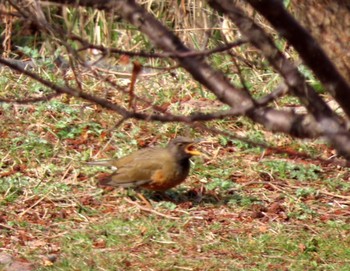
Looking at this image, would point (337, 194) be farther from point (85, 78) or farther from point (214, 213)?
point (85, 78)

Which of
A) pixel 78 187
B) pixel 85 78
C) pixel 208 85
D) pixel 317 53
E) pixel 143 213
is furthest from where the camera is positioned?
pixel 85 78

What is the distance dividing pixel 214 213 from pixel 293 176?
2.98 ft

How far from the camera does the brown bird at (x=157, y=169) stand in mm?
6492

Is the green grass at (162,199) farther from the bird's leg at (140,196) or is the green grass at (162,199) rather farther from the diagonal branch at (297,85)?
the diagonal branch at (297,85)

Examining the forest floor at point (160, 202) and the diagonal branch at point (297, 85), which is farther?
the forest floor at point (160, 202)

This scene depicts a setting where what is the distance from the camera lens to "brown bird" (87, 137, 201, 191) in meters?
6.49

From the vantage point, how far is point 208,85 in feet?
7.54

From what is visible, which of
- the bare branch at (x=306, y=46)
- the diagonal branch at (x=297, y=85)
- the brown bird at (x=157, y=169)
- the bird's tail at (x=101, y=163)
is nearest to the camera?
the bare branch at (x=306, y=46)

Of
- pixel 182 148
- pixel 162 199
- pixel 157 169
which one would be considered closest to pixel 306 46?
pixel 157 169

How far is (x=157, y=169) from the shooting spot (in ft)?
21.4

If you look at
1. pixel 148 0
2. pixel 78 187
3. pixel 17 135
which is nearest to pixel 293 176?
pixel 78 187

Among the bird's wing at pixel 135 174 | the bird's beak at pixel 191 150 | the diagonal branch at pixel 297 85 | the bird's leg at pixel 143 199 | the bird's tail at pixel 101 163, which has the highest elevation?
the diagonal branch at pixel 297 85

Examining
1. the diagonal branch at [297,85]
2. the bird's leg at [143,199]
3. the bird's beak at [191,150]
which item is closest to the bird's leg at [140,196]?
the bird's leg at [143,199]

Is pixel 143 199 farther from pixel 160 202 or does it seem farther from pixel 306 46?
pixel 306 46
